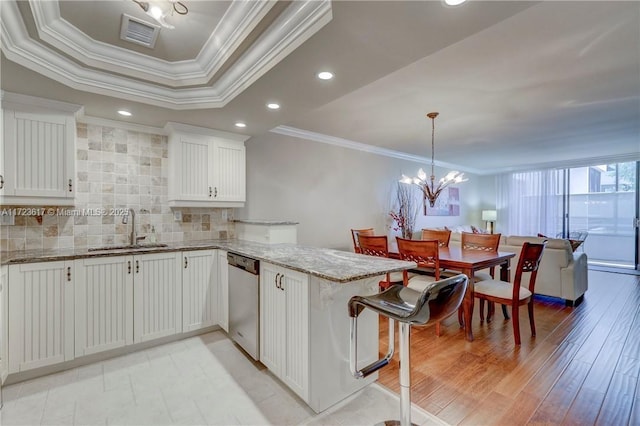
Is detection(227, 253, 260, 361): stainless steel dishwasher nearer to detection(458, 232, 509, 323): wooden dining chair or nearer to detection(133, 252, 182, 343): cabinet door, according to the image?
detection(133, 252, 182, 343): cabinet door

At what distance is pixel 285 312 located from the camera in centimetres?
195

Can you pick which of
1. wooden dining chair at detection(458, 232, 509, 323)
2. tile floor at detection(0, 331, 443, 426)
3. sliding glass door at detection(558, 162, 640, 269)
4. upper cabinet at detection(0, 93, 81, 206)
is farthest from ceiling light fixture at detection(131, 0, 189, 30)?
sliding glass door at detection(558, 162, 640, 269)

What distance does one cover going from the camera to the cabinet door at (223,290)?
280 centimetres

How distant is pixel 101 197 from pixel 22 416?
184 cm

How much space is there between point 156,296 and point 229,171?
153 cm

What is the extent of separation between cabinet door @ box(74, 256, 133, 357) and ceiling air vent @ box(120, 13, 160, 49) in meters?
1.73

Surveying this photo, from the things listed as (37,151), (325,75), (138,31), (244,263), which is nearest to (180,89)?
(138,31)

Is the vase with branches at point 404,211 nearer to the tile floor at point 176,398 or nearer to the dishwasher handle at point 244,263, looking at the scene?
the dishwasher handle at point 244,263

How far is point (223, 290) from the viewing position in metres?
2.88

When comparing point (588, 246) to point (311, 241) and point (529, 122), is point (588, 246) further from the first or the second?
point (311, 241)

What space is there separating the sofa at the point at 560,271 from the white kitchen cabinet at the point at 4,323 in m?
5.26

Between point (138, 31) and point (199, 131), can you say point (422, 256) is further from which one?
point (138, 31)

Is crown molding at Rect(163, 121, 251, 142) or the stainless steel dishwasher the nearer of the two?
the stainless steel dishwasher

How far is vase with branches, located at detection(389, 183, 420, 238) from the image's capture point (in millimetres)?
5809
